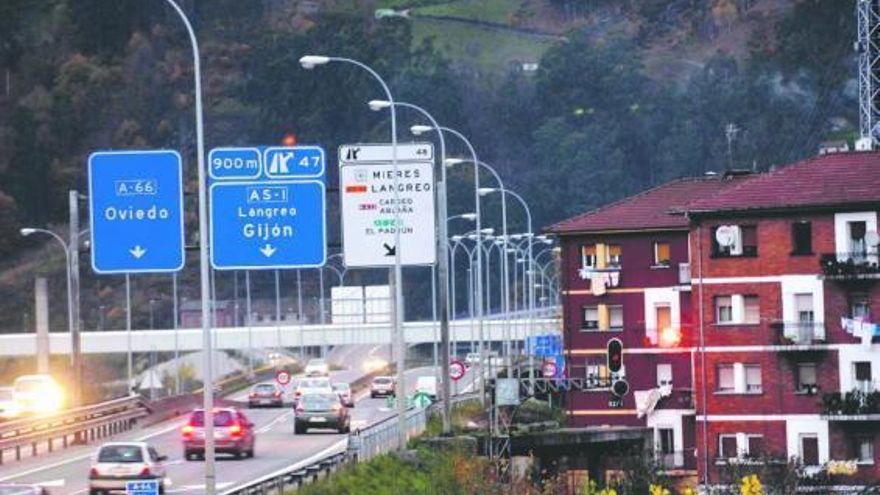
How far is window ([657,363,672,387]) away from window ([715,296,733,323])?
13.7 metres

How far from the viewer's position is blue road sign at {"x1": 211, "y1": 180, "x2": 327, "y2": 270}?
5447 cm

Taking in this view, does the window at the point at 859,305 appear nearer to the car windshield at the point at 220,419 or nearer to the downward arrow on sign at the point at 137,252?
the car windshield at the point at 220,419

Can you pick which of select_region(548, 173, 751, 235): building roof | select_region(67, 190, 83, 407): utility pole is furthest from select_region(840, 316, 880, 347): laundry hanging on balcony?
select_region(67, 190, 83, 407): utility pole

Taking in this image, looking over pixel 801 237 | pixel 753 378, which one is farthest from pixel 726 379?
pixel 801 237

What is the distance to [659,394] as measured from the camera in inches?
4060

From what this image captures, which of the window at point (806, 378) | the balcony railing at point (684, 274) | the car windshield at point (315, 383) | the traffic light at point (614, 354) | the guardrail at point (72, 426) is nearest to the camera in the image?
the traffic light at point (614, 354)

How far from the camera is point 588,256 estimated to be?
11125 centimetres

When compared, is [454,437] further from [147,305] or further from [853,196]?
[147,305]

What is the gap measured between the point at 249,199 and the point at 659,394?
164 feet

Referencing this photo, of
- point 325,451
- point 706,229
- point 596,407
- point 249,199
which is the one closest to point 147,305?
point 596,407

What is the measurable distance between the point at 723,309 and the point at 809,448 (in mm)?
6165

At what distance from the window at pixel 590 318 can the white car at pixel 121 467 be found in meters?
56.2

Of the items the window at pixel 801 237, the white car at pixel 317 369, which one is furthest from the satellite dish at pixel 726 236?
the white car at pixel 317 369

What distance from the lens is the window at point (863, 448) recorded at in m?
86.2
